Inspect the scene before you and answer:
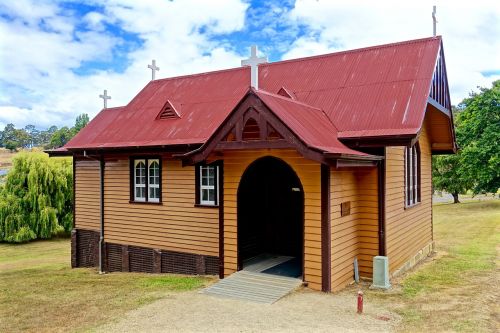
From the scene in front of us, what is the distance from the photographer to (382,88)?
498 inches

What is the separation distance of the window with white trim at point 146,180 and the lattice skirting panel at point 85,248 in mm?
3198

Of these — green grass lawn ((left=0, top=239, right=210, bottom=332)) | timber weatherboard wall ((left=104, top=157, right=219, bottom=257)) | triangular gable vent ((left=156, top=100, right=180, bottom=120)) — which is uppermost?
triangular gable vent ((left=156, top=100, right=180, bottom=120))

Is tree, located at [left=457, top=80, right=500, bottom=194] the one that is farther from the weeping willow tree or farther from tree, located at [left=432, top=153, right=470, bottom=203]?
the weeping willow tree

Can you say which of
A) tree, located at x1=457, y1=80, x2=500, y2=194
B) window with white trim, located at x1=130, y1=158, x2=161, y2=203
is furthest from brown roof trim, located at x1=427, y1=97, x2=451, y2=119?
tree, located at x1=457, y1=80, x2=500, y2=194

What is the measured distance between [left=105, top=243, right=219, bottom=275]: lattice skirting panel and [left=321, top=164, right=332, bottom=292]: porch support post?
4.13 metres

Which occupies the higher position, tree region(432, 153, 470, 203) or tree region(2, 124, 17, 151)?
tree region(2, 124, 17, 151)

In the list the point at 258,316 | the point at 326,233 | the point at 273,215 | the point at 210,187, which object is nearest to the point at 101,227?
the point at 210,187

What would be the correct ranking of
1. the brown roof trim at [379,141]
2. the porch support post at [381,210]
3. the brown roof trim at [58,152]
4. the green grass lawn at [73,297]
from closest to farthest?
1. the green grass lawn at [73,297]
2. the brown roof trim at [379,141]
3. the porch support post at [381,210]
4. the brown roof trim at [58,152]

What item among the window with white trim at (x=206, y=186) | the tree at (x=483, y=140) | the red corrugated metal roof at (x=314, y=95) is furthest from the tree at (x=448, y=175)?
the window with white trim at (x=206, y=186)

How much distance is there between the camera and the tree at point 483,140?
1249 inches

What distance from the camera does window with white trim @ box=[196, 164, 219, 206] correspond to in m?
13.3

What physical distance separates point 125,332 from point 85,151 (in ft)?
30.8

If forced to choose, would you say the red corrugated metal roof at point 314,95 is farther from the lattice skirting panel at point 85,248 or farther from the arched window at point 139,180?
the lattice skirting panel at point 85,248

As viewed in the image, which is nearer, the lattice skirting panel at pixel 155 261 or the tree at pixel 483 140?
the lattice skirting panel at pixel 155 261
